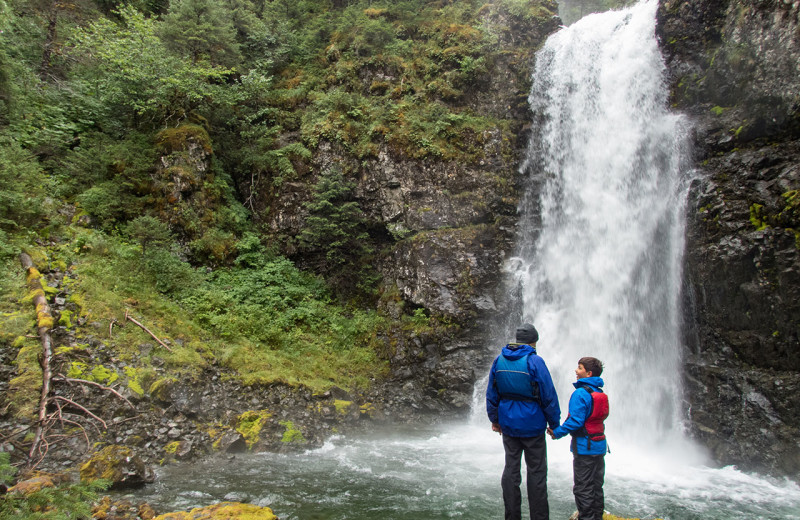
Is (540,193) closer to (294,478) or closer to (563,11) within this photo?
(294,478)

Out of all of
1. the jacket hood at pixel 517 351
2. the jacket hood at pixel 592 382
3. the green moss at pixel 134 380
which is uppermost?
the jacket hood at pixel 517 351

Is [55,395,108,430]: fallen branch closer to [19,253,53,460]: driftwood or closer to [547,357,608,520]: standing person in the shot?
[19,253,53,460]: driftwood

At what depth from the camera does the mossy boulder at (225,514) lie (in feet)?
14.3

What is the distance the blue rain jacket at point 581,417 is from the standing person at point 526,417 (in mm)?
120

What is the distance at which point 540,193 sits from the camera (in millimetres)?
12930

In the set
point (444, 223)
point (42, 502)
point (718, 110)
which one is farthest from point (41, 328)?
point (718, 110)

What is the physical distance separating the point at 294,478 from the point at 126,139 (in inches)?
437

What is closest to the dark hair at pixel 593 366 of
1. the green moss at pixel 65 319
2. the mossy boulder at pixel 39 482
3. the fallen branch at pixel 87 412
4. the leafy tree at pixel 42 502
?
the leafy tree at pixel 42 502

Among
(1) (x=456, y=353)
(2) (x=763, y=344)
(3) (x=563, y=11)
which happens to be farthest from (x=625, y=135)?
(3) (x=563, y=11)

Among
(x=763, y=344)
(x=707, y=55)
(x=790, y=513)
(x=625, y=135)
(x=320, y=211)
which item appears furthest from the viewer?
(x=320, y=211)

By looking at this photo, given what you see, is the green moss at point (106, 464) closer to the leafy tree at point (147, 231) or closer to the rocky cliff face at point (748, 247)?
the leafy tree at point (147, 231)

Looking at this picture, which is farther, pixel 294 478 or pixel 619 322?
pixel 619 322

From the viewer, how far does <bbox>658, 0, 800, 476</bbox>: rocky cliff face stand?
316 inches

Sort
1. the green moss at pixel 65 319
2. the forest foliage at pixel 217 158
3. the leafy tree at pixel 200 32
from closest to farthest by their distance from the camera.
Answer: the green moss at pixel 65 319, the forest foliage at pixel 217 158, the leafy tree at pixel 200 32
